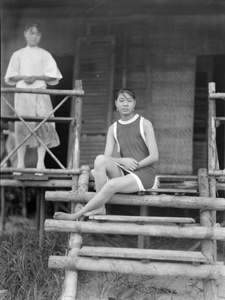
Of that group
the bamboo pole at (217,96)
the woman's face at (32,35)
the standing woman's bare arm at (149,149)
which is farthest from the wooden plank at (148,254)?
the woman's face at (32,35)

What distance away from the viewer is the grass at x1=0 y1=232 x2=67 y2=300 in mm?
3783

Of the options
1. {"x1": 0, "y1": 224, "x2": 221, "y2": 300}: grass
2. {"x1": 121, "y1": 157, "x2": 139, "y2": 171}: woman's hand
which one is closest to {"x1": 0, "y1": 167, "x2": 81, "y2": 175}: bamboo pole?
{"x1": 121, "y1": 157, "x2": 139, "y2": 171}: woman's hand

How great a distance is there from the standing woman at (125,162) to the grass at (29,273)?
66 centimetres

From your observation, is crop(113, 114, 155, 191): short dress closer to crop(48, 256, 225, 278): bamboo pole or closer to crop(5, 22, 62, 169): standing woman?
crop(48, 256, 225, 278): bamboo pole

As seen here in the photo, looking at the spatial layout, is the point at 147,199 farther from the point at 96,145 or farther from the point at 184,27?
the point at 184,27

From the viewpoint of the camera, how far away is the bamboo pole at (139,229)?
3.60 metres

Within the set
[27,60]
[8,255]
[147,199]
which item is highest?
[27,60]

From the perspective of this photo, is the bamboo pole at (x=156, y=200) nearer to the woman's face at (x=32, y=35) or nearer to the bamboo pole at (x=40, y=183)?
the bamboo pole at (x=40, y=183)

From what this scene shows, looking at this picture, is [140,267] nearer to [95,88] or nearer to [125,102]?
[125,102]

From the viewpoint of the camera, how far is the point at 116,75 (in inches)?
259

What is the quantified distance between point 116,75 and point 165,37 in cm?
105

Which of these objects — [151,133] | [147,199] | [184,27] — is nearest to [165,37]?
[184,27]

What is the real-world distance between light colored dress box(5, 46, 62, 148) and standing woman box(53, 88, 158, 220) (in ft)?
4.42

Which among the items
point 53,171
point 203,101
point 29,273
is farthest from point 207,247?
point 203,101
